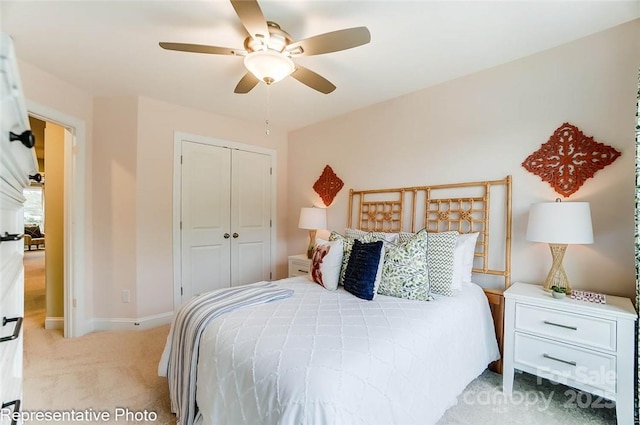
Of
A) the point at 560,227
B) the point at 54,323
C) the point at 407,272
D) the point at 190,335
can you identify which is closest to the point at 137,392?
the point at 190,335

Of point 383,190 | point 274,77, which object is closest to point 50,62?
point 274,77

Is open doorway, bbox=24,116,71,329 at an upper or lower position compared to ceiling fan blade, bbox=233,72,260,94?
lower

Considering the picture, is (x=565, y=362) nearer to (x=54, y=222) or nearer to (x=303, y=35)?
(x=303, y=35)

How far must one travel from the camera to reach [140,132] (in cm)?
305

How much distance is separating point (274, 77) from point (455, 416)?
2408 mm

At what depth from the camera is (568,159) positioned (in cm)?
204

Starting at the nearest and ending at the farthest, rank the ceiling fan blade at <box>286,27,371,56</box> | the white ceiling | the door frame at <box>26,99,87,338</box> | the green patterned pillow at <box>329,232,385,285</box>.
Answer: the ceiling fan blade at <box>286,27,371,56</box>, the white ceiling, the green patterned pillow at <box>329,232,385,285</box>, the door frame at <box>26,99,87,338</box>

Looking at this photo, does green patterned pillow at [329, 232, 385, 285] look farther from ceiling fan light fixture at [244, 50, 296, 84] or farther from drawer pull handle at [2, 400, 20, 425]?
drawer pull handle at [2, 400, 20, 425]

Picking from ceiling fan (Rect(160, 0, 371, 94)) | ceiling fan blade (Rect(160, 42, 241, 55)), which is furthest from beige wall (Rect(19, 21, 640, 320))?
ceiling fan blade (Rect(160, 42, 241, 55))

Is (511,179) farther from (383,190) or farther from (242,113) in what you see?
(242,113)

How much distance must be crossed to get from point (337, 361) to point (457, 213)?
6.38ft

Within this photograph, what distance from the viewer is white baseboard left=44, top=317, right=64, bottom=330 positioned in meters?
3.07

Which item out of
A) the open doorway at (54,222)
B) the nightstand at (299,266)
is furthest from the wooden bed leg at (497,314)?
the open doorway at (54,222)

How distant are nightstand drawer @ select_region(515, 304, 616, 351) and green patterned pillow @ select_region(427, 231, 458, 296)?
47 cm
